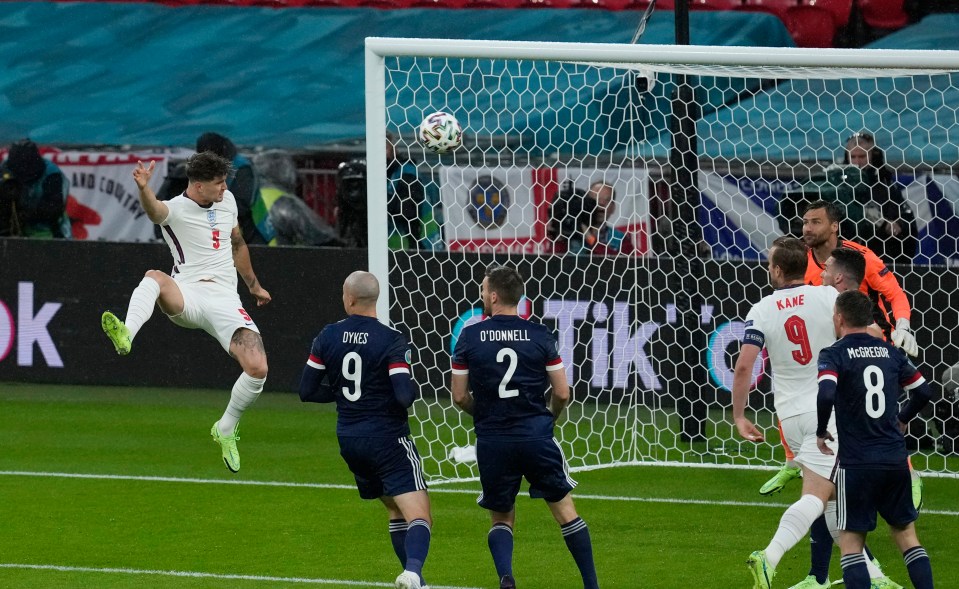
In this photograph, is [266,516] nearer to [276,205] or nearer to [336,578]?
[336,578]

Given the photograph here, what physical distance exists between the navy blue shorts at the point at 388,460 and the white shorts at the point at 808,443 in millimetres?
1903

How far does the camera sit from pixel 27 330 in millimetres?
14594

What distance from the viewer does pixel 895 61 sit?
365 inches

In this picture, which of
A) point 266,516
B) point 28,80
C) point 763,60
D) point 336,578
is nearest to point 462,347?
point 336,578

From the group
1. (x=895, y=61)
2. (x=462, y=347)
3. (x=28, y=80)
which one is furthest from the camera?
(x=28, y=80)

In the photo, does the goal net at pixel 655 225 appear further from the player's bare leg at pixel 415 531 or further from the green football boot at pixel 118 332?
the player's bare leg at pixel 415 531

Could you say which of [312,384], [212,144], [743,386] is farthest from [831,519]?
[212,144]

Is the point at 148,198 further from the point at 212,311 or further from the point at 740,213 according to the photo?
the point at 740,213

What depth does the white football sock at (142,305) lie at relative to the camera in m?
8.84

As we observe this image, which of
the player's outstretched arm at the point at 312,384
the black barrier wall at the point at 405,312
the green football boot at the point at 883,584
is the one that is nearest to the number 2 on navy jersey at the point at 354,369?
the player's outstretched arm at the point at 312,384

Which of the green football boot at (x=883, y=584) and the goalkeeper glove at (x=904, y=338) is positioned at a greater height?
the goalkeeper glove at (x=904, y=338)

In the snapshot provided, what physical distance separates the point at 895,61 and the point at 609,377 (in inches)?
171

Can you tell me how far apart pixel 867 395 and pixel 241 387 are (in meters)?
4.38

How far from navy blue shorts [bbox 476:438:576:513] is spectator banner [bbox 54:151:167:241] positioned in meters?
9.79
